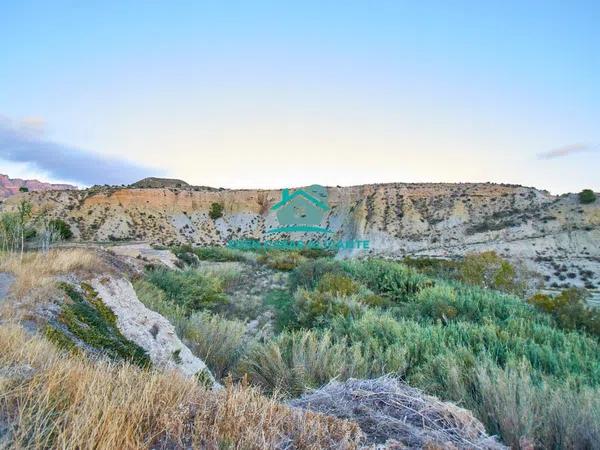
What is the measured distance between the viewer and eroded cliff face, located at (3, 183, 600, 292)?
35562 millimetres

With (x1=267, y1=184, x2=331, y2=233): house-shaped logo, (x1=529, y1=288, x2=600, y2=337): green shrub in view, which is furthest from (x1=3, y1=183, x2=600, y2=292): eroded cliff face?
(x1=529, y1=288, x2=600, y2=337): green shrub

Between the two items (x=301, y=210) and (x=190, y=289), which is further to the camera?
(x=301, y=210)

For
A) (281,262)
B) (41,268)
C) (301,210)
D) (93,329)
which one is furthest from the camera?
(301,210)

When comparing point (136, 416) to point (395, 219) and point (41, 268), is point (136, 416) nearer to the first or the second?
point (41, 268)

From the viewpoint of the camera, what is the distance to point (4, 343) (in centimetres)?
280

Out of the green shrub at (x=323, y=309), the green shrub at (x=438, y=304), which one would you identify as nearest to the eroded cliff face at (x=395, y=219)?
the green shrub at (x=438, y=304)

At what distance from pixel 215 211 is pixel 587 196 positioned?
44379mm

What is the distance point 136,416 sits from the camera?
1.93 m

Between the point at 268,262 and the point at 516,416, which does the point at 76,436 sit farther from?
the point at 268,262

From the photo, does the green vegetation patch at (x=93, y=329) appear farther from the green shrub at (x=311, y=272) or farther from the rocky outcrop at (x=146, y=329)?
the green shrub at (x=311, y=272)

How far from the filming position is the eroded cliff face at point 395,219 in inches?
Answer: 1400

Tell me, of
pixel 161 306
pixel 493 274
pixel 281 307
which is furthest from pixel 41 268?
pixel 493 274

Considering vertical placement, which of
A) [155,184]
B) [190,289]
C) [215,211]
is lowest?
[190,289]

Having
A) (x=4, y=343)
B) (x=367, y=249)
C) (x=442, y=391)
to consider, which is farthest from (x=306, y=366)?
(x=367, y=249)
